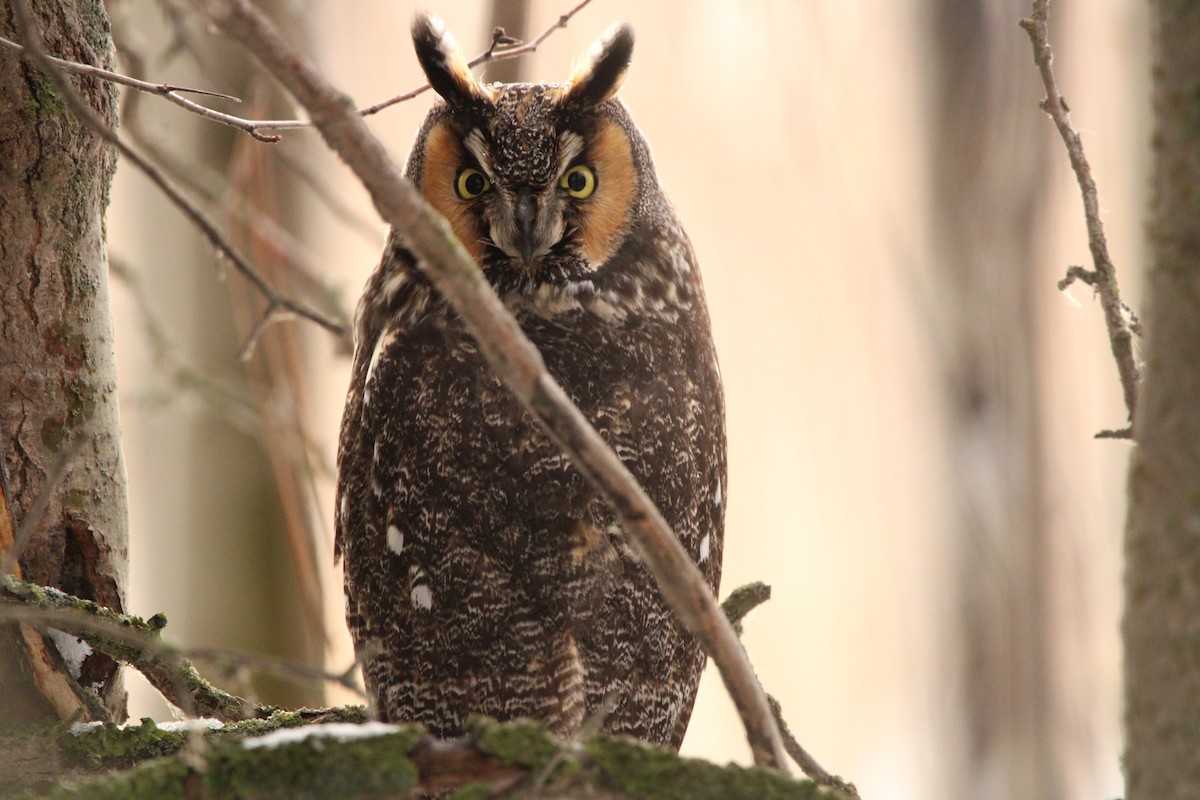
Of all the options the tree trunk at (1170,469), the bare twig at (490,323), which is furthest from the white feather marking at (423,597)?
the tree trunk at (1170,469)

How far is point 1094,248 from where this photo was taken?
3.84 feet


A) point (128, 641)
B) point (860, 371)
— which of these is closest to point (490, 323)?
point (128, 641)

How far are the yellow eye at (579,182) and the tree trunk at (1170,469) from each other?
111cm

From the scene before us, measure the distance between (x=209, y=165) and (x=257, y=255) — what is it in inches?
53.6

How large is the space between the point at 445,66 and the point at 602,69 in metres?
0.24

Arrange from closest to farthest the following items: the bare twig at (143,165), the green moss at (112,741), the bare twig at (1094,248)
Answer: the bare twig at (143,165) → the bare twig at (1094,248) → the green moss at (112,741)

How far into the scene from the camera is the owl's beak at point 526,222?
1.68m

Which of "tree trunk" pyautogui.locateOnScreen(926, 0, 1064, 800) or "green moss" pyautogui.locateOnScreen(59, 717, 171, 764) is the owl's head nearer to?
"green moss" pyautogui.locateOnScreen(59, 717, 171, 764)

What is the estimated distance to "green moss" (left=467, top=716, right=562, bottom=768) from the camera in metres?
0.76

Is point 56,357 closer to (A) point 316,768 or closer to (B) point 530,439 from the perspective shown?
(B) point 530,439

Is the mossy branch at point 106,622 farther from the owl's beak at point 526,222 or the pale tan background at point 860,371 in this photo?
the pale tan background at point 860,371

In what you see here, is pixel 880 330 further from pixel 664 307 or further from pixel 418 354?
pixel 418 354

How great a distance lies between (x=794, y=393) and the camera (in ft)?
14.2

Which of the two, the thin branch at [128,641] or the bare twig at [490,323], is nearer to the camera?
the bare twig at [490,323]
